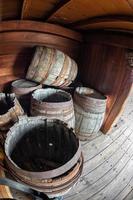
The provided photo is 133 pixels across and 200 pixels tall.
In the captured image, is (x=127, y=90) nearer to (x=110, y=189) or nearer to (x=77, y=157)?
(x=110, y=189)

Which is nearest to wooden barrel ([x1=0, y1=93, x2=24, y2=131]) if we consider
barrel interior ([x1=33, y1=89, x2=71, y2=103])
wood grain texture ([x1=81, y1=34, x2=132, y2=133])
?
barrel interior ([x1=33, y1=89, x2=71, y2=103])

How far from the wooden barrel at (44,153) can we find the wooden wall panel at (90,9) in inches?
40.9

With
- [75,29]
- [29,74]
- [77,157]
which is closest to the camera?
[77,157]

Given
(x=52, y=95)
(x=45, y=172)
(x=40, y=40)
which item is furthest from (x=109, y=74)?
(x=45, y=172)

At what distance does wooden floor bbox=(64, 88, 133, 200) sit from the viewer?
2938mm

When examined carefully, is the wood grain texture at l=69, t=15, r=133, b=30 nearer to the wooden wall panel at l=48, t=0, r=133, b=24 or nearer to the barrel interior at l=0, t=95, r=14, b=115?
the wooden wall panel at l=48, t=0, r=133, b=24

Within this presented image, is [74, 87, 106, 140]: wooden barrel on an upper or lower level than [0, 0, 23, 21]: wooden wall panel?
lower

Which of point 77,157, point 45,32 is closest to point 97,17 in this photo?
point 45,32

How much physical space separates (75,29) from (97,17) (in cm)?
96

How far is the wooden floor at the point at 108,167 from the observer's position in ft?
9.63

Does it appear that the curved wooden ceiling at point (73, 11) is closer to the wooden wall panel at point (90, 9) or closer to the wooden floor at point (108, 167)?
the wooden wall panel at point (90, 9)

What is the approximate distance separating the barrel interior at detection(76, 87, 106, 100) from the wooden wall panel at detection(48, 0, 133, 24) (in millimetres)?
868

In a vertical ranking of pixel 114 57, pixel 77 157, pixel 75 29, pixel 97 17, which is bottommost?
pixel 77 157

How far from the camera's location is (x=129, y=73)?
3.28 metres
